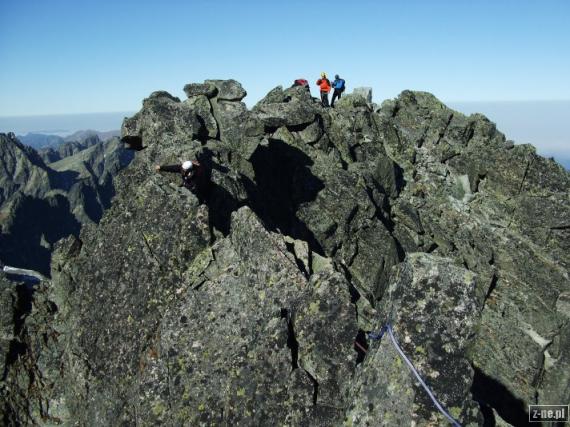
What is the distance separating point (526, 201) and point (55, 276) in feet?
134

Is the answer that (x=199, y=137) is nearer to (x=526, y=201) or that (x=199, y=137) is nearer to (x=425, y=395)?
(x=425, y=395)

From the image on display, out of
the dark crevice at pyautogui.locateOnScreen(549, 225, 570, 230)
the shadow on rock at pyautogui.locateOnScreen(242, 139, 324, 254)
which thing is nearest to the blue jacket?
the shadow on rock at pyautogui.locateOnScreen(242, 139, 324, 254)

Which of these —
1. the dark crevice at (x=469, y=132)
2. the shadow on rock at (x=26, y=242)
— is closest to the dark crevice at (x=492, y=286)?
the dark crevice at (x=469, y=132)

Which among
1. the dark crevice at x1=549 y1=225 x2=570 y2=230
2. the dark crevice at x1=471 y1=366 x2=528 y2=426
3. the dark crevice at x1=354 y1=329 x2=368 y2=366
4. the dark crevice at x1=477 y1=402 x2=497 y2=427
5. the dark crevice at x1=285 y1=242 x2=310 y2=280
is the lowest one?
the dark crevice at x1=471 y1=366 x2=528 y2=426

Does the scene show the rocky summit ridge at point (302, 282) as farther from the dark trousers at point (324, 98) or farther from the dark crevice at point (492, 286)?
the dark trousers at point (324, 98)

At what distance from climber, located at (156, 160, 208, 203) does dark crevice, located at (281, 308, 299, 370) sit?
9.63m

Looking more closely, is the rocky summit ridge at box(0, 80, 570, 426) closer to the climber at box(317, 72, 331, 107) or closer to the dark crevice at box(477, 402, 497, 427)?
the dark crevice at box(477, 402, 497, 427)

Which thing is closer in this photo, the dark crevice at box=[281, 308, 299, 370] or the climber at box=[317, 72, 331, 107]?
the dark crevice at box=[281, 308, 299, 370]

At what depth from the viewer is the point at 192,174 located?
870 inches

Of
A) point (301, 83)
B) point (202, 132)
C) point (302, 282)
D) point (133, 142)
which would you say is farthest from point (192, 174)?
point (301, 83)

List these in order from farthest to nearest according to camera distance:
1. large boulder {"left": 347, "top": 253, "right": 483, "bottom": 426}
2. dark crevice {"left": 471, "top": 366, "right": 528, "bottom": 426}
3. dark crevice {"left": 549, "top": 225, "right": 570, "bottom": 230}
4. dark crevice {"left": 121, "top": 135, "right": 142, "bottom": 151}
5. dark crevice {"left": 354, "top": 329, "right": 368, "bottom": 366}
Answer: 1. dark crevice {"left": 549, "top": 225, "right": 570, "bottom": 230}
2. dark crevice {"left": 121, "top": 135, "right": 142, "bottom": 151}
3. dark crevice {"left": 471, "top": 366, "right": 528, "bottom": 426}
4. dark crevice {"left": 354, "top": 329, "right": 368, "bottom": 366}
5. large boulder {"left": 347, "top": 253, "right": 483, "bottom": 426}

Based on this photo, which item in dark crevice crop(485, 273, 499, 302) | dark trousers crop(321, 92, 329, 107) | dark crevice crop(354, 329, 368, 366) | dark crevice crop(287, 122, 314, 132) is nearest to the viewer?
dark crevice crop(354, 329, 368, 366)

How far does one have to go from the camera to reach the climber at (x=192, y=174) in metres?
21.9

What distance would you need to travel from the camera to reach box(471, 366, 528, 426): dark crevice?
91.8ft
